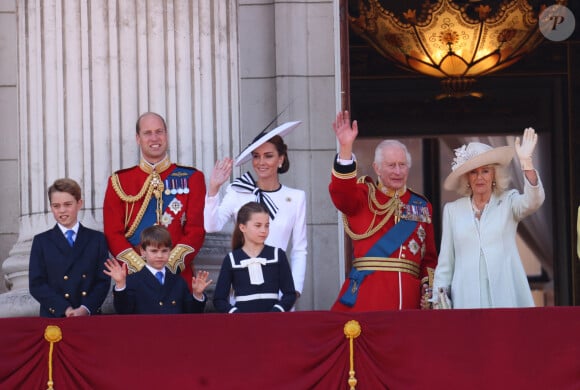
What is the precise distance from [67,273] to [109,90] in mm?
1653

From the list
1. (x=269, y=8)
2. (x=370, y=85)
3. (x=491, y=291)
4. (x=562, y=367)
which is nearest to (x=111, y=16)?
(x=269, y=8)

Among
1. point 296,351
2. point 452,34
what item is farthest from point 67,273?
point 452,34

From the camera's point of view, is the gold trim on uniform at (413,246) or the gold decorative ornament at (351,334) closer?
the gold decorative ornament at (351,334)

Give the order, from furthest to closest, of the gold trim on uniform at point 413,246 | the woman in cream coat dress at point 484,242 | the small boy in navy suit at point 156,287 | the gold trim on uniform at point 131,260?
1. the gold trim on uniform at point 413,246
2. the gold trim on uniform at point 131,260
3. the woman in cream coat dress at point 484,242
4. the small boy in navy suit at point 156,287

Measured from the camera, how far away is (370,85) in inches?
686

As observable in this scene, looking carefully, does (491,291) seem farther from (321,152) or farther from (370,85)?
(370,85)

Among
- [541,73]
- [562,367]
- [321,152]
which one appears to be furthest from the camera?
[541,73]

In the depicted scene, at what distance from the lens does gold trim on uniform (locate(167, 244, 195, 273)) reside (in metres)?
9.14

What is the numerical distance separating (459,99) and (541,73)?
0.92 m

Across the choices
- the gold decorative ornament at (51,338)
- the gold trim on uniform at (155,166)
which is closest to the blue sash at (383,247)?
the gold trim on uniform at (155,166)

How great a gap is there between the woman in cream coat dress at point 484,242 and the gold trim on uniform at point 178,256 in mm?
1379

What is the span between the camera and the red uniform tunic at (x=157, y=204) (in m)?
9.45

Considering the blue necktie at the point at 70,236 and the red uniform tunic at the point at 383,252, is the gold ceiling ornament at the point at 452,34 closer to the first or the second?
the red uniform tunic at the point at 383,252

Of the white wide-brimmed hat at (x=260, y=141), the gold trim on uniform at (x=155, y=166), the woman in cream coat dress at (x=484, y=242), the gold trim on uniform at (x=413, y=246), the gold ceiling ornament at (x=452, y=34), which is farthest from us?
the gold ceiling ornament at (x=452, y=34)
